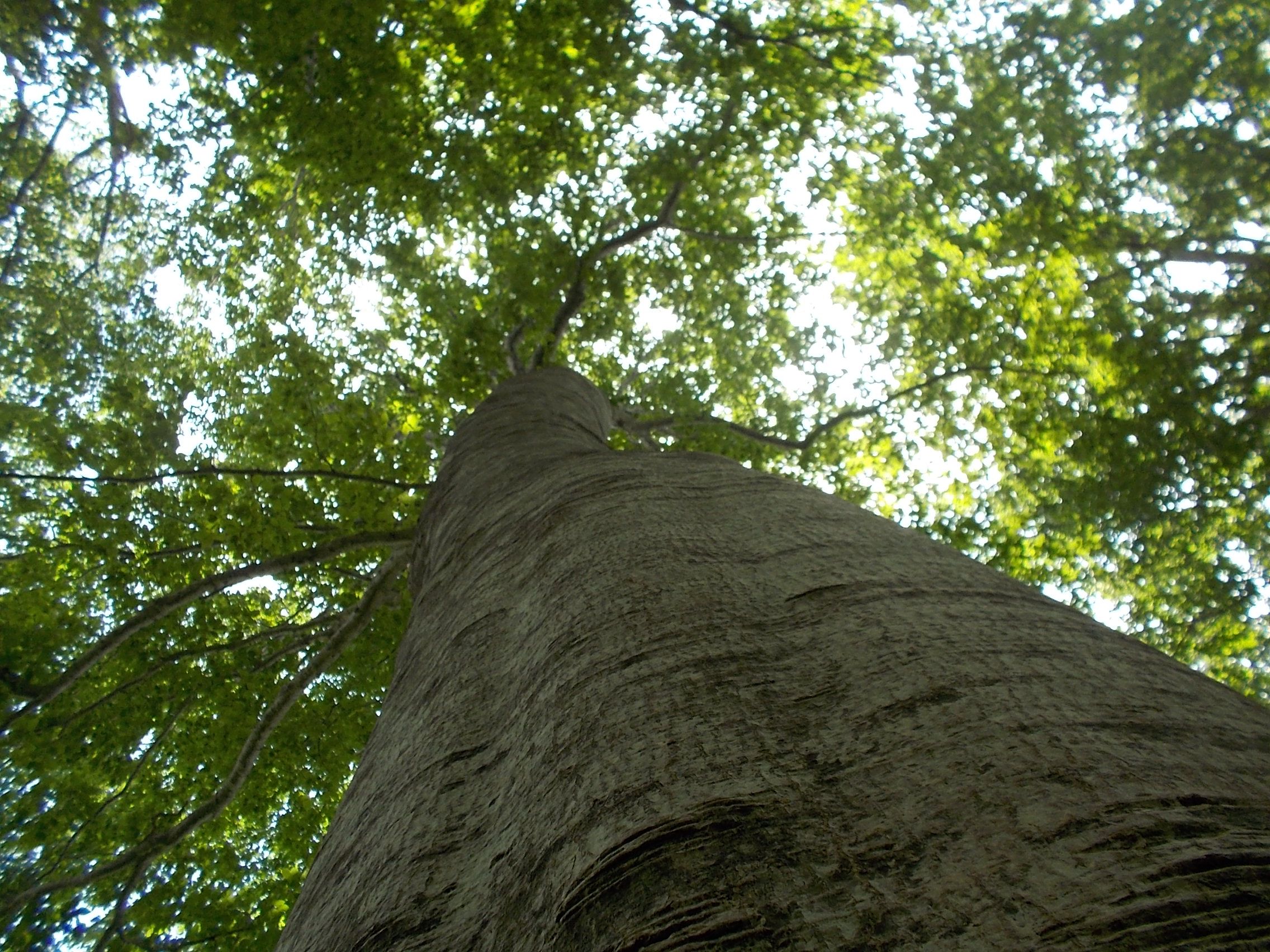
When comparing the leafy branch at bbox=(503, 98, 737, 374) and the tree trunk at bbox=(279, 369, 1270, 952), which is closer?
the tree trunk at bbox=(279, 369, 1270, 952)

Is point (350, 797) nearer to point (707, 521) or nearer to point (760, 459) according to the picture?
point (707, 521)

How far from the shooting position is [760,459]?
8766 millimetres

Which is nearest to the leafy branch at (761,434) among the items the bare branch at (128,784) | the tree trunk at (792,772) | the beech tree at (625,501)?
the beech tree at (625,501)

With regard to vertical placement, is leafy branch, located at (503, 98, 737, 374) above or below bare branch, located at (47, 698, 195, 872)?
above

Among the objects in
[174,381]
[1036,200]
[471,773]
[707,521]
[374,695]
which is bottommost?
[471,773]

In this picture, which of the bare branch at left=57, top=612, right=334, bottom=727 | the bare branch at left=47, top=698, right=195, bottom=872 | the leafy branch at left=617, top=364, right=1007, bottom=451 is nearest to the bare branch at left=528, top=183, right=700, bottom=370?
the leafy branch at left=617, top=364, right=1007, bottom=451

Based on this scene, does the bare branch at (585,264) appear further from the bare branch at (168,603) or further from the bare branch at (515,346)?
the bare branch at (168,603)

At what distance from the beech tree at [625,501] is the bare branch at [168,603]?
3 centimetres

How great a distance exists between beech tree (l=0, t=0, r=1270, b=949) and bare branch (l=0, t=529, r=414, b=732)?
3 centimetres

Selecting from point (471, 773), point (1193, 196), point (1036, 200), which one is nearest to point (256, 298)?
point (1036, 200)

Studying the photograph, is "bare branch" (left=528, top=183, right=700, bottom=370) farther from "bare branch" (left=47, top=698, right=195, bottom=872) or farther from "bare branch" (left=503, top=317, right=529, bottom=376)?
"bare branch" (left=47, top=698, right=195, bottom=872)

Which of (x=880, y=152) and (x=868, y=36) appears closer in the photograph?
(x=868, y=36)

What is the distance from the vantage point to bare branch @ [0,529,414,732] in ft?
13.3

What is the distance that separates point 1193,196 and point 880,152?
4060 millimetres
